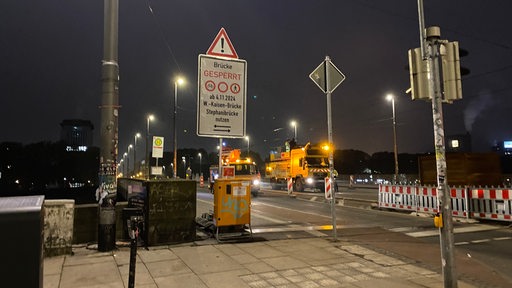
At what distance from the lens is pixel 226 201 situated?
9086 mm

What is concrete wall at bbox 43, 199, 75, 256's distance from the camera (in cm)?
742

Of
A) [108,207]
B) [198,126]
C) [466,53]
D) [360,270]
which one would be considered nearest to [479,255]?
[360,270]

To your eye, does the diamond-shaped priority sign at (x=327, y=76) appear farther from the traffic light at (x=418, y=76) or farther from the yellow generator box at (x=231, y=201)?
the traffic light at (x=418, y=76)

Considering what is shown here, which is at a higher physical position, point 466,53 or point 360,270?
point 466,53

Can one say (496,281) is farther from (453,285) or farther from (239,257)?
(239,257)

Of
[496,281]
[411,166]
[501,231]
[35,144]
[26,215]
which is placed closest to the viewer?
[26,215]

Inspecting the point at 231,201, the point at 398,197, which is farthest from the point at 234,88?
the point at 398,197

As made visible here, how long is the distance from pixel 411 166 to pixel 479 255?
3738 inches

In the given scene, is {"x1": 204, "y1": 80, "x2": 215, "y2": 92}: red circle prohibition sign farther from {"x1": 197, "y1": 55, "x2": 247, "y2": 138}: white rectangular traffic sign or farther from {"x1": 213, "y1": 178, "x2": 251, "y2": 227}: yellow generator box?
{"x1": 213, "y1": 178, "x2": 251, "y2": 227}: yellow generator box

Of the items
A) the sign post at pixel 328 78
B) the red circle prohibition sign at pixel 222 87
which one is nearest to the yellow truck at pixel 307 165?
the sign post at pixel 328 78

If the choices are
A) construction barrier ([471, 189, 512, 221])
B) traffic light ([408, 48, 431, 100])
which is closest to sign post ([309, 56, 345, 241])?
traffic light ([408, 48, 431, 100])

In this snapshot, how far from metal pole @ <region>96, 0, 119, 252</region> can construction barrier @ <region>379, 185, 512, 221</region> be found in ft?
30.0

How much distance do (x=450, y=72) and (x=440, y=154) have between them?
46.7 inches

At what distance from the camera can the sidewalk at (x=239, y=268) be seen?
19.5ft
